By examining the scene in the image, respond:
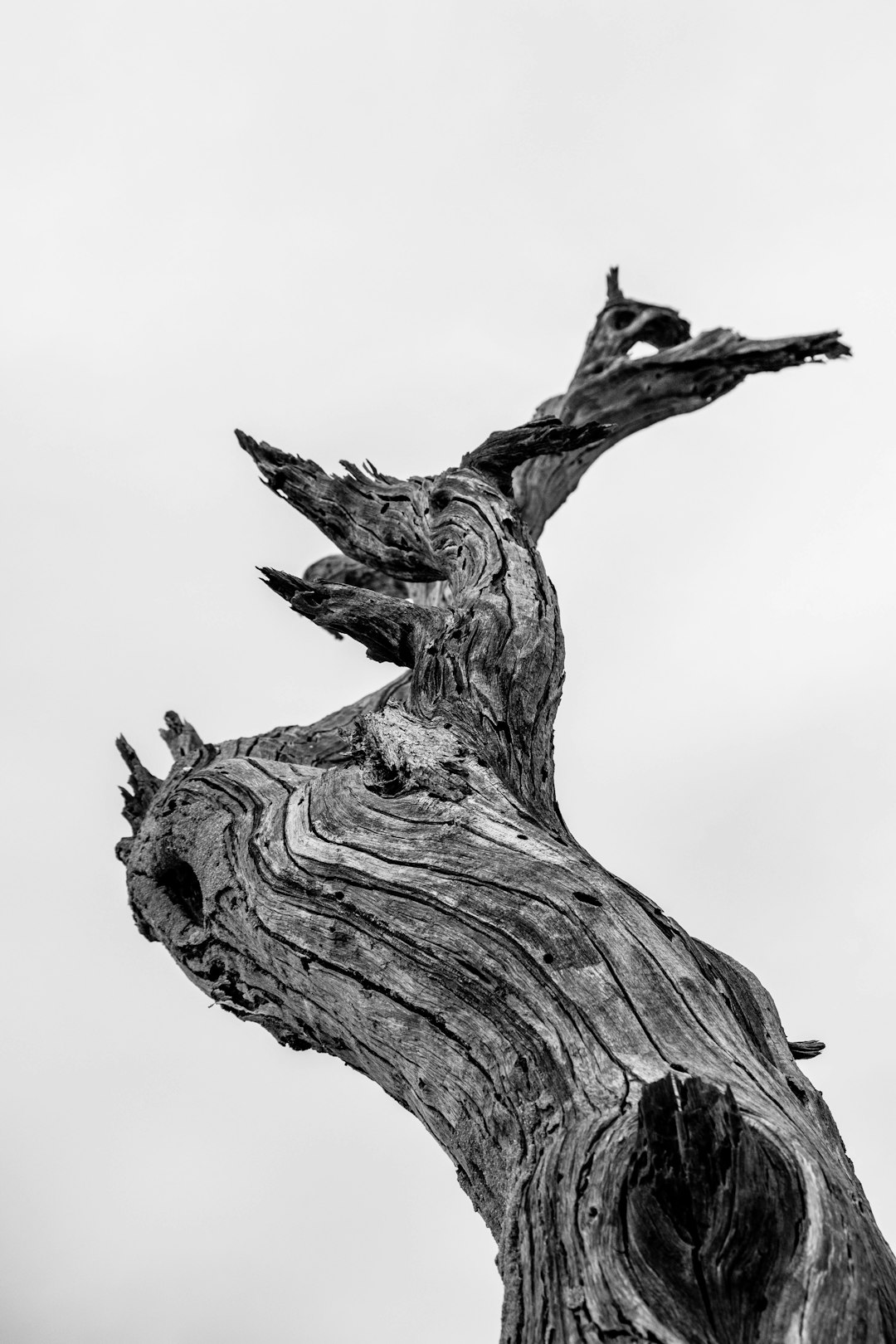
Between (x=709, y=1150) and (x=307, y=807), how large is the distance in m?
1.95

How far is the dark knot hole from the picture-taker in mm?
4375

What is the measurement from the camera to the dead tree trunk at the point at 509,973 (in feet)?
6.88

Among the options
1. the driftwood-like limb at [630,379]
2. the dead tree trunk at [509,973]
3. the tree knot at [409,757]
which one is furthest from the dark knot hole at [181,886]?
the driftwood-like limb at [630,379]

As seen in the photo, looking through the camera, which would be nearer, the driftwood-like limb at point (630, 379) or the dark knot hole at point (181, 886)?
the dark knot hole at point (181, 886)

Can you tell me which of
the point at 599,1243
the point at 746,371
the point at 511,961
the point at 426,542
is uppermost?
the point at 746,371

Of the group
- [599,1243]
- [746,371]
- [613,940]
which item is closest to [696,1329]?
[599,1243]

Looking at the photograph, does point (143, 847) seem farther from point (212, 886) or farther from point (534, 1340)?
point (534, 1340)

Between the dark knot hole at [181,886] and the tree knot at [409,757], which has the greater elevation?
the tree knot at [409,757]

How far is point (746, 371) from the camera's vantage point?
6434 mm

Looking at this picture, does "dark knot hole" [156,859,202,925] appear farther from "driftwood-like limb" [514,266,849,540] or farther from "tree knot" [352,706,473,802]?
"driftwood-like limb" [514,266,849,540]

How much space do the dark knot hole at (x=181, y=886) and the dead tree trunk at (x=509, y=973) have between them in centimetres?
1

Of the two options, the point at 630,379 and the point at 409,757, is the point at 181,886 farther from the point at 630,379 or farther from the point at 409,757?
the point at 630,379

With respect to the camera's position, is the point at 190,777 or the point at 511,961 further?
the point at 190,777

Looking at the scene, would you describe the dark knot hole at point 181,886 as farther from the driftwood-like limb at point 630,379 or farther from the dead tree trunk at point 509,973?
the driftwood-like limb at point 630,379
